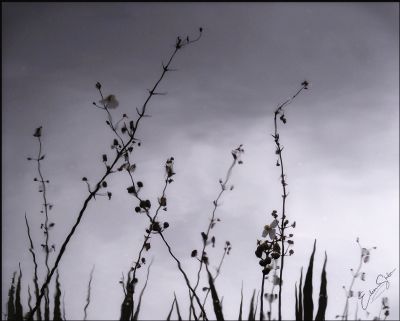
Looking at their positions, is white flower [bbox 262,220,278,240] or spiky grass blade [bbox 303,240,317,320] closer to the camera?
spiky grass blade [bbox 303,240,317,320]

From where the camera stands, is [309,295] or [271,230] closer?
[309,295]

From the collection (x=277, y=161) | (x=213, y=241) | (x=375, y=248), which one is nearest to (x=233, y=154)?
(x=277, y=161)

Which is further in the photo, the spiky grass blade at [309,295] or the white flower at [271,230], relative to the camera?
the white flower at [271,230]

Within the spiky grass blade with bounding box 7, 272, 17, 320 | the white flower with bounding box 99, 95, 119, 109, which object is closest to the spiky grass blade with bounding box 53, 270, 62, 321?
the spiky grass blade with bounding box 7, 272, 17, 320

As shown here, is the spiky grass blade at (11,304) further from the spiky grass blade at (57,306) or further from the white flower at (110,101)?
the white flower at (110,101)

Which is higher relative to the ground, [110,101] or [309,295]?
[110,101]

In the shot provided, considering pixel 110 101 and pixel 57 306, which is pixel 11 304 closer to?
pixel 57 306

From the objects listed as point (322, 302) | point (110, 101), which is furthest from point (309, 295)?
point (110, 101)

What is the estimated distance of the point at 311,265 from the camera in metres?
1.95

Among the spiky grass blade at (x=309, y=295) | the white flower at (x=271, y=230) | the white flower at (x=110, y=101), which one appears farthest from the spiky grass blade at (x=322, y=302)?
the white flower at (x=110, y=101)

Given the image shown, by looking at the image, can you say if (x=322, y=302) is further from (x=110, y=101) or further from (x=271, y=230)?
(x=110, y=101)

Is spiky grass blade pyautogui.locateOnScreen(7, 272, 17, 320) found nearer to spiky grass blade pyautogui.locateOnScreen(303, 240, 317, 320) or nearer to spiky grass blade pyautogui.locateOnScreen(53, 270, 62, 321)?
spiky grass blade pyautogui.locateOnScreen(53, 270, 62, 321)

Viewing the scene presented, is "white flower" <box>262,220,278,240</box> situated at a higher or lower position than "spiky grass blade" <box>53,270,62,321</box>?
higher

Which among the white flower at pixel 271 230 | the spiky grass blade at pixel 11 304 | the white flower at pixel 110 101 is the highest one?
the white flower at pixel 110 101
